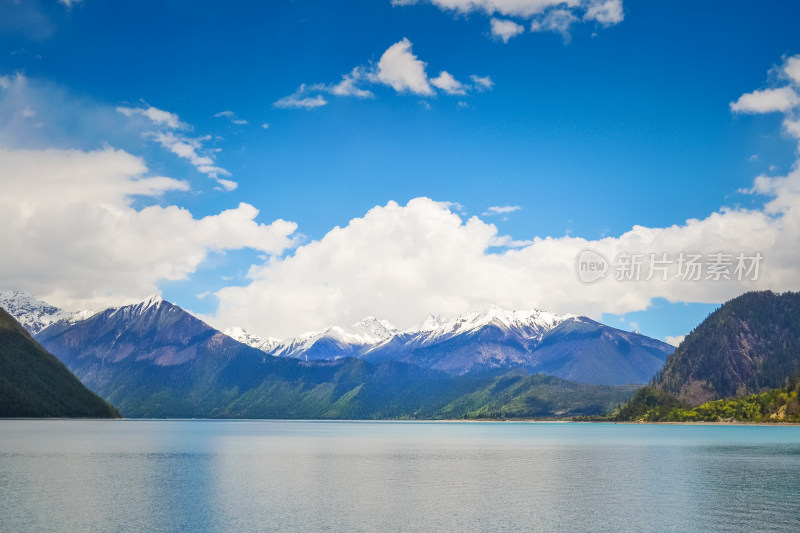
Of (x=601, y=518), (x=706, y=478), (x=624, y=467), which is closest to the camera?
(x=601, y=518)

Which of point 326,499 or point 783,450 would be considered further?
point 783,450

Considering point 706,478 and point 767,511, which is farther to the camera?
point 706,478

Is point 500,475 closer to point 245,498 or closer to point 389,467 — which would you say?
point 389,467

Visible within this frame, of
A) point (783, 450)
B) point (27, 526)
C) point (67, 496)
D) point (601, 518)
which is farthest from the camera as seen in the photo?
point (783, 450)

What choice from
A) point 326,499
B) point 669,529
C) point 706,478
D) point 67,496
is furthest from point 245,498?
point 706,478

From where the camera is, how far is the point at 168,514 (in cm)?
7119

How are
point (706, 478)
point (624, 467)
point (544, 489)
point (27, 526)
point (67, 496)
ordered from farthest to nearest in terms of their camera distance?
point (624, 467)
point (706, 478)
point (544, 489)
point (67, 496)
point (27, 526)

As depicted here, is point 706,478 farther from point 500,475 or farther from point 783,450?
point 783,450

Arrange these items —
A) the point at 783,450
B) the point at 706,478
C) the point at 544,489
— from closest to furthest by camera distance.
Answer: the point at 544,489
the point at 706,478
the point at 783,450

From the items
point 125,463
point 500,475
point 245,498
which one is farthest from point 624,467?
point 125,463

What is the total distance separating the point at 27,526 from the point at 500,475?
233ft

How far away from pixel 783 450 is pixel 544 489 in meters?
105

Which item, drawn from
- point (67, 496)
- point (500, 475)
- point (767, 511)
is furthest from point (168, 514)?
point (767, 511)

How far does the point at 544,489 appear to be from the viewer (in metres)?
92.5
